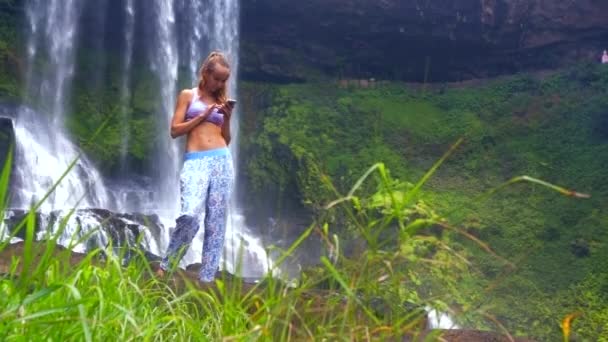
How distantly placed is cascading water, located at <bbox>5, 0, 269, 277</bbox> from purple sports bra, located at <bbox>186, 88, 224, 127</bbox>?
950 cm

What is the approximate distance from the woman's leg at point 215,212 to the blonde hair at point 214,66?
295mm

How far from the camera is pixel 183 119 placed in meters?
4.14

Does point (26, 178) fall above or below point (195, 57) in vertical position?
below

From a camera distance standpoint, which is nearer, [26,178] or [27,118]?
[26,178]

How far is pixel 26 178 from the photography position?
45.6 feet

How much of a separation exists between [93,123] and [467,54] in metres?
8.83

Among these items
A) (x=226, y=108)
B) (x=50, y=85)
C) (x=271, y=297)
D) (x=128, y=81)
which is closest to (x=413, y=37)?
(x=128, y=81)

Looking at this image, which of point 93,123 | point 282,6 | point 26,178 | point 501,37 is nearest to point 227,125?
point 26,178

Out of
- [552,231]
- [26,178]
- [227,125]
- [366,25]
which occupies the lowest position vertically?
[552,231]

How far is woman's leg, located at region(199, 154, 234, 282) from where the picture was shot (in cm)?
418

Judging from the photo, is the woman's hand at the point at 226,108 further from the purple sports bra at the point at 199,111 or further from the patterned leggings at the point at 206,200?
the patterned leggings at the point at 206,200

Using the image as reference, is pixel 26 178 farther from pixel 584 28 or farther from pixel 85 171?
pixel 584 28

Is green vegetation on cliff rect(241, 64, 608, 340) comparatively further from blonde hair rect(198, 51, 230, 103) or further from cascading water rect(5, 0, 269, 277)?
blonde hair rect(198, 51, 230, 103)

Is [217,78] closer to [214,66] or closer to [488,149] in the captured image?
[214,66]
